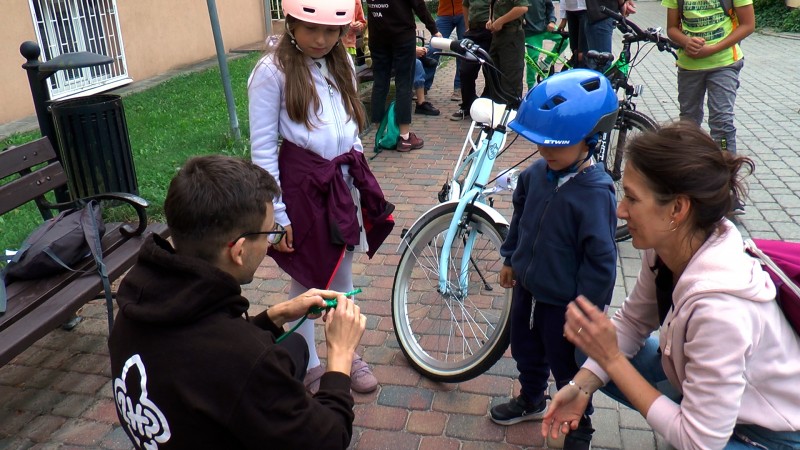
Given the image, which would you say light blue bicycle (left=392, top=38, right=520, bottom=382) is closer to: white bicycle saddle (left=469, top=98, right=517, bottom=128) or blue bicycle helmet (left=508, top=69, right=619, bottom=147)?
white bicycle saddle (left=469, top=98, right=517, bottom=128)

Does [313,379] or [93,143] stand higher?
[93,143]

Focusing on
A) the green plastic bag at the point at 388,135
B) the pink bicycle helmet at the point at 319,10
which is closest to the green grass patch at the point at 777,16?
the green plastic bag at the point at 388,135

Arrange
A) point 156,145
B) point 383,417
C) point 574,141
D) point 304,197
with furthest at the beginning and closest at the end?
point 156,145 → point 383,417 → point 304,197 → point 574,141

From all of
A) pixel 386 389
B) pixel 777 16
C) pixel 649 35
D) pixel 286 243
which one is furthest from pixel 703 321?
pixel 777 16

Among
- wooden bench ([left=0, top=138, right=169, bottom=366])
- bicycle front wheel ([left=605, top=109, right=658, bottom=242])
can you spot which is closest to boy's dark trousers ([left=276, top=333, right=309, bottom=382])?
wooden bench ([left=0, top=138, right=169, bottom=366])

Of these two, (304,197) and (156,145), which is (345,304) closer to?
(304,197)

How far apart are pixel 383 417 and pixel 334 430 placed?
1457mm

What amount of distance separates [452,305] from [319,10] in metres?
1.77

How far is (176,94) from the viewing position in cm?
1004

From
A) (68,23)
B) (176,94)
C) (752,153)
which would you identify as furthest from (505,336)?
(68,23)

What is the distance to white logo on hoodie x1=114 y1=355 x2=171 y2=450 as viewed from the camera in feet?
5.23

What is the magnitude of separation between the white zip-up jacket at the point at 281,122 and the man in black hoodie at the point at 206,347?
3.25ft

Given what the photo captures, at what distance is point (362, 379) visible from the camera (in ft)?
10.8

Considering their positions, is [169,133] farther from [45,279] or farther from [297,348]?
[297,348]
